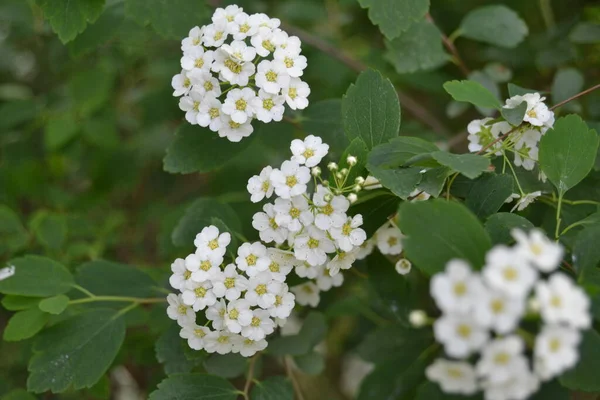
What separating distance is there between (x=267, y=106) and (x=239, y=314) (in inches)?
20.0

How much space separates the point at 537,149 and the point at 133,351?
1.42m

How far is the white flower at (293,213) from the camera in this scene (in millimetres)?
1318

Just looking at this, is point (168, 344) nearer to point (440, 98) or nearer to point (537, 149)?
point (537, 149)

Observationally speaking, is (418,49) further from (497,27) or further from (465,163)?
(465,163)

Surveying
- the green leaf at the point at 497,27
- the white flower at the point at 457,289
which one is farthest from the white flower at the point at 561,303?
the green leaf at the point at 497,27

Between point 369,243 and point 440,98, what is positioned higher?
point 369,243

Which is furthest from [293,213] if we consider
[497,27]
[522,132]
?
[497,27]

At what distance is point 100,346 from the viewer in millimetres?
1599

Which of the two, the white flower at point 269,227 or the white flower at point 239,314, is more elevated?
the white flower at point 269,227

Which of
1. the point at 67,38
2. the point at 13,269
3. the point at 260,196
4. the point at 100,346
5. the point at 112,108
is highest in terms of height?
the point at 67,38

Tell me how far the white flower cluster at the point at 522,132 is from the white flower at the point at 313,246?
0.45 meters

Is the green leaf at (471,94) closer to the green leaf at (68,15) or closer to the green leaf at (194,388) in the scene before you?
the green leaf at (194,388)

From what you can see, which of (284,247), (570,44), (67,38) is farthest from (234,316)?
(570,44)

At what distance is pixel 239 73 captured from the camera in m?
1.47
